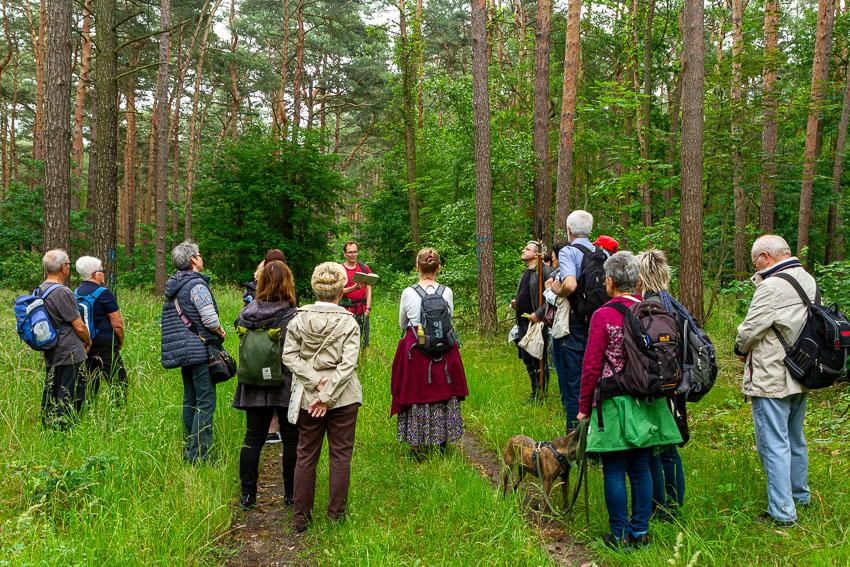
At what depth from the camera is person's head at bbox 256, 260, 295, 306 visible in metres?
4.07

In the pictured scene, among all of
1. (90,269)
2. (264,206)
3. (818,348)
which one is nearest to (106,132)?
(90,269)

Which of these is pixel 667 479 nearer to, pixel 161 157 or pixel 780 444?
pixel 780 444

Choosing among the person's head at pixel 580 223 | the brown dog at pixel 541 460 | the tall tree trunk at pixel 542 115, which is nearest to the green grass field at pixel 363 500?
the brown dog at pixel 541 460

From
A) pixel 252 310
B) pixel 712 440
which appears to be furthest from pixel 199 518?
pixel 712 440

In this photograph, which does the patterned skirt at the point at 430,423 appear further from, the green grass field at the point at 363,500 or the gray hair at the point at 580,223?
the gray hair at the point at 580,223

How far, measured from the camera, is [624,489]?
3289mm

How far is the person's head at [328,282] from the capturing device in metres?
3.70

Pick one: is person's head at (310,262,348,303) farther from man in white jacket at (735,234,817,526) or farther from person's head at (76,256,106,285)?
person's head at (76,256,106,285)

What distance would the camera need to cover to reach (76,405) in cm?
505

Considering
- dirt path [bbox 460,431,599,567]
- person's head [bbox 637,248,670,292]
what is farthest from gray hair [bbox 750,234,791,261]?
dirt path [bbox 460,431,599,567]

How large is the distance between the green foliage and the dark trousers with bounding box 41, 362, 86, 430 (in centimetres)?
1261

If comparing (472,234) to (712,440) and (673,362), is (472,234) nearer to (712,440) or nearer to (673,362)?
(712,440)

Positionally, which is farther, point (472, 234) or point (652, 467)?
point (472, 234)

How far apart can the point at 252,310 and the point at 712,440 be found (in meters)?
4.57
